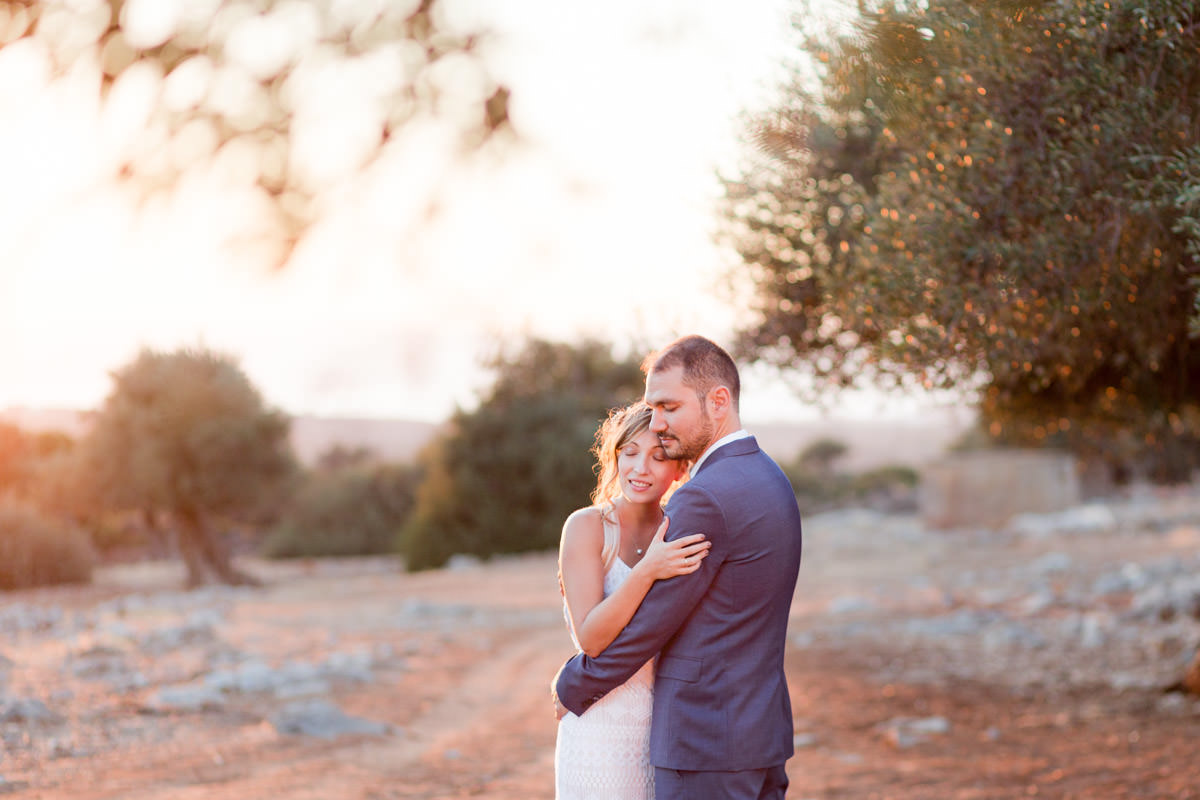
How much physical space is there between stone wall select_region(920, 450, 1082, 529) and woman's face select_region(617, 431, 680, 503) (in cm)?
2389

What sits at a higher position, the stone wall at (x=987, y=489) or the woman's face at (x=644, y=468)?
the woman's face at (x=644, y=468)

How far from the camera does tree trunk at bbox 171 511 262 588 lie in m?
20.9

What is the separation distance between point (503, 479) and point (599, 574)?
25650 mm

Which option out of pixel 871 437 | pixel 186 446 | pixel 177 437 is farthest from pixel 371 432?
pixel 177 437

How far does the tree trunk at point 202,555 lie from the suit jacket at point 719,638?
1915 centimetres

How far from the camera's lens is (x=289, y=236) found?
5.30 metres

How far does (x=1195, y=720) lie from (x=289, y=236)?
737 cm

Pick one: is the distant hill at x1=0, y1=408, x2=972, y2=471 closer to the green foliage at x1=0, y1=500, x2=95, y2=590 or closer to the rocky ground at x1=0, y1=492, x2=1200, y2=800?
the green foliage at x1=0, y1=500, x2=95, y2=590

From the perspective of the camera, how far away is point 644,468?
3.37 meters

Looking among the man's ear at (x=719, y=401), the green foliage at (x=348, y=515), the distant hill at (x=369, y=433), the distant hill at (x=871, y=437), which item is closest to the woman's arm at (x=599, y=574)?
the man's ear at (x=719, y=401)

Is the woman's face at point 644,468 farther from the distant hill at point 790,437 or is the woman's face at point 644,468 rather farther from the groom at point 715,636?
the distant hill at point 790,437

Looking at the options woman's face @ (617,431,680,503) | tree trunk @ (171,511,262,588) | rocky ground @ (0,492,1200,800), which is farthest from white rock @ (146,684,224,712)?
tree trunk @ (171,511,262,588)

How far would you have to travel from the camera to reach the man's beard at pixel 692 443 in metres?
3.25

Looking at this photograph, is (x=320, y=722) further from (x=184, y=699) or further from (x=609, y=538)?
(x=609, y=538)
